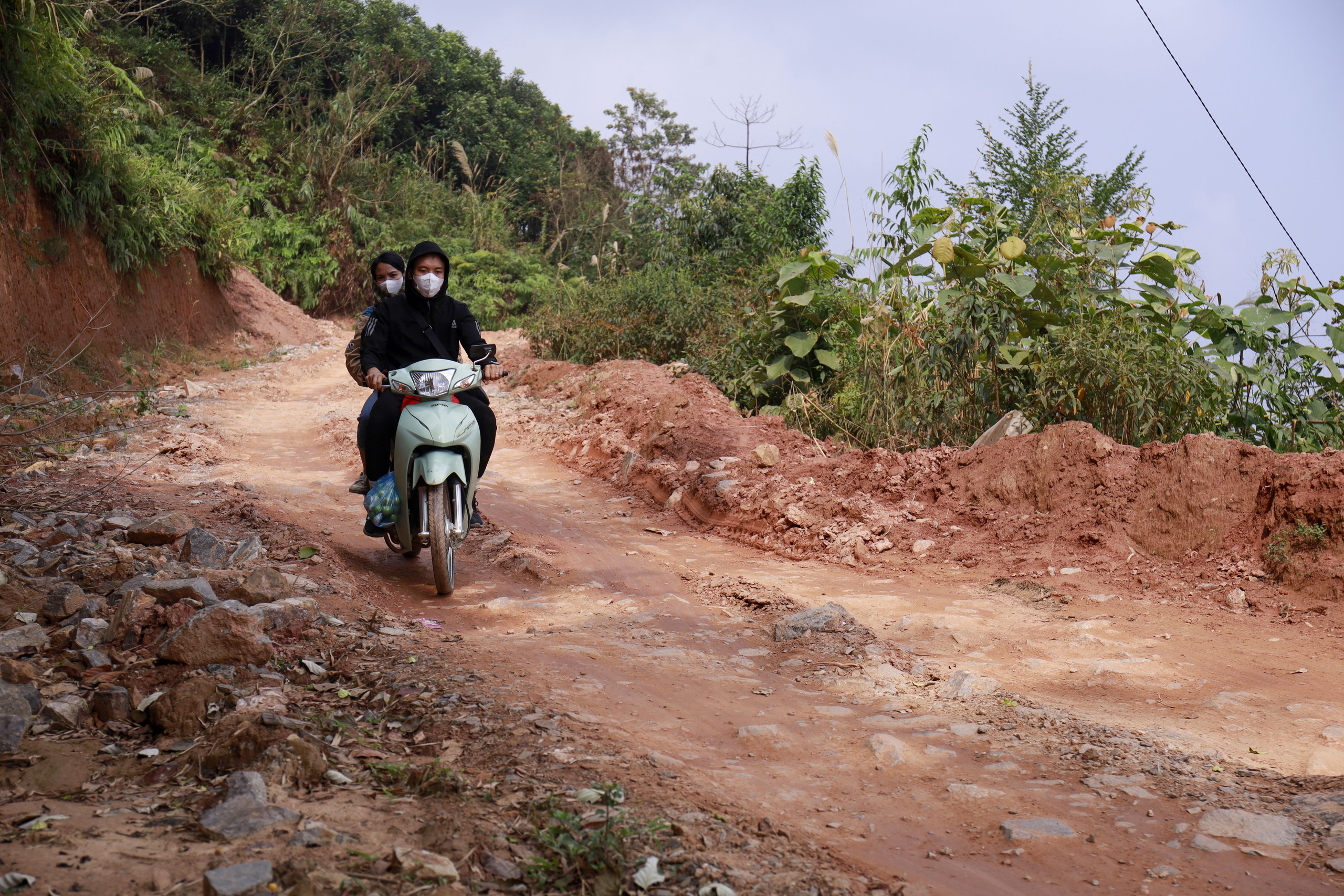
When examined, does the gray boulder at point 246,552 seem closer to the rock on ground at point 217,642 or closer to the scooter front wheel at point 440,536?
the scooter front wheel at point 440,536

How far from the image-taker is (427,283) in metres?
5.43

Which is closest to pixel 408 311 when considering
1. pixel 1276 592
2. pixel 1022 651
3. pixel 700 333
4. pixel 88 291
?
pixel 1022 651

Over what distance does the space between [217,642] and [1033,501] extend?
17.2 feet

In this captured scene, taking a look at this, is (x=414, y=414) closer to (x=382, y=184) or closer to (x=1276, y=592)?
(x=1276, y=592)

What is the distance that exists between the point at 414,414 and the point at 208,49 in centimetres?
2893

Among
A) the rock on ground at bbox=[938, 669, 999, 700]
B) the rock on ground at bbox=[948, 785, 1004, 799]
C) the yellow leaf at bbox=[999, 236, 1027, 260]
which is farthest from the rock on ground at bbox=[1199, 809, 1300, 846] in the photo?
the yellow leaf at bbox=[999, 236, 1027, 260]

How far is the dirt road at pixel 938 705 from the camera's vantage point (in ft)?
8.59

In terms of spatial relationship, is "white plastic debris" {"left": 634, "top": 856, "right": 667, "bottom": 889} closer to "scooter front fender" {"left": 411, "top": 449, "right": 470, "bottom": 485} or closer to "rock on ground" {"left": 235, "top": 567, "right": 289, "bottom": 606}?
"rock on ground" {"left": 235, "top": 567, "right": 289, "bottom": 606}

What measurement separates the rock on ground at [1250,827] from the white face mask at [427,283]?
177 inches

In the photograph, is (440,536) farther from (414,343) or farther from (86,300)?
(86,300)

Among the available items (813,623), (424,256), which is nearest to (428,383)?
(424,256)

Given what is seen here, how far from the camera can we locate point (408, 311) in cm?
553

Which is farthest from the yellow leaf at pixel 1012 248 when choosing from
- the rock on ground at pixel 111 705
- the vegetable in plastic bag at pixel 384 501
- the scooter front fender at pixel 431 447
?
the rock on ground at pixel 111 705

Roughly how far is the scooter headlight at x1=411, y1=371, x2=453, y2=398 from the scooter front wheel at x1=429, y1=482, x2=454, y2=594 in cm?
49
